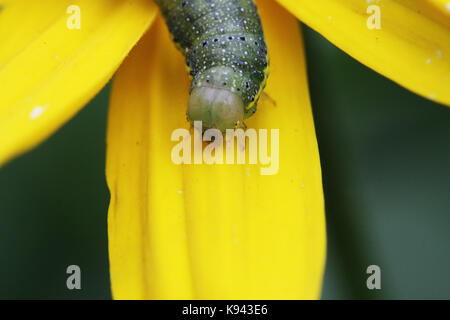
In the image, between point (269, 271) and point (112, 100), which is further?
point (112, 100)

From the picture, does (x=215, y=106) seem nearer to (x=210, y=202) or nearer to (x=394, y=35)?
(x=210, y=202)

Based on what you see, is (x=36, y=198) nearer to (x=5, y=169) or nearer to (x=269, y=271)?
(x=5, y=169)
